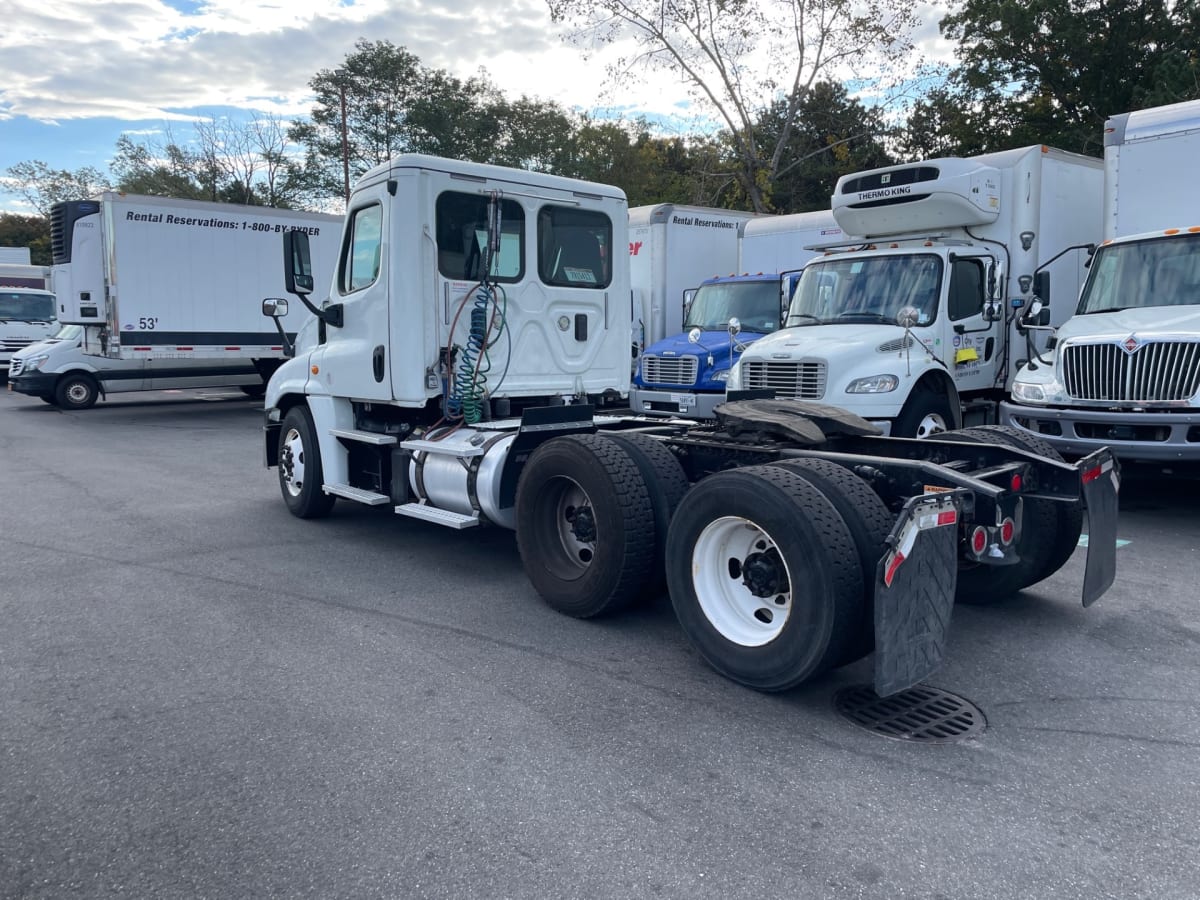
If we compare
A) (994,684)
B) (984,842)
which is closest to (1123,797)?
(984,842)

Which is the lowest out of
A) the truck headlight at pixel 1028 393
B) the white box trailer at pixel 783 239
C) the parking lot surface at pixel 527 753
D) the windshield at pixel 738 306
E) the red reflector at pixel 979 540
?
the parking lot surface at pixel 527 753

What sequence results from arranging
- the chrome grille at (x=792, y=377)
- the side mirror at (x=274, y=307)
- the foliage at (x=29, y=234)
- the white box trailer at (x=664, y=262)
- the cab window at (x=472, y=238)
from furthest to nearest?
the foliage at (x=29, y=234) < the white box trailer at (x=664, y=262) < the chrome grille at (x=792, y=377) < the side mirror at (x=274, y=307) < the cab window at (x=472, y=238)

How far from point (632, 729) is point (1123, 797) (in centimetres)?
186

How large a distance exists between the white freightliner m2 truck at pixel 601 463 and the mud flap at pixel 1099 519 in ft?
0.05

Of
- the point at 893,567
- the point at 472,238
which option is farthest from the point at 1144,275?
the point at 893,567

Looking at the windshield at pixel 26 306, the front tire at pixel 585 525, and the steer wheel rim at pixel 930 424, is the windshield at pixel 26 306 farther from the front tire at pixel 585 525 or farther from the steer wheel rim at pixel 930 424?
the front tire at pixel 585 525

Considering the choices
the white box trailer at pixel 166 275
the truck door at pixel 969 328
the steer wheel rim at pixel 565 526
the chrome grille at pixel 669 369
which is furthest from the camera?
the white box trailer at pixel 166 275

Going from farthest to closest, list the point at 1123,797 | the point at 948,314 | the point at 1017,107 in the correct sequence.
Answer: the point at 1017,107
the point at 948,314
the point at 1123,797

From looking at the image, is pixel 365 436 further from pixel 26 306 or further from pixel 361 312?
pixel 26 306

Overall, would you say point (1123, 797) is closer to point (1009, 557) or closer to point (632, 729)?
point (1009, 557)

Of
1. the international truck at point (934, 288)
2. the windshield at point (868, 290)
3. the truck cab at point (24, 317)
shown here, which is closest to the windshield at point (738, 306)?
the international truck at point (934, 288)

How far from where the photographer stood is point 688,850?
3176 millimetres

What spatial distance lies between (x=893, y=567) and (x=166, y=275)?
17.2 meters

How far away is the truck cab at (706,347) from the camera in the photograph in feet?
41.1
